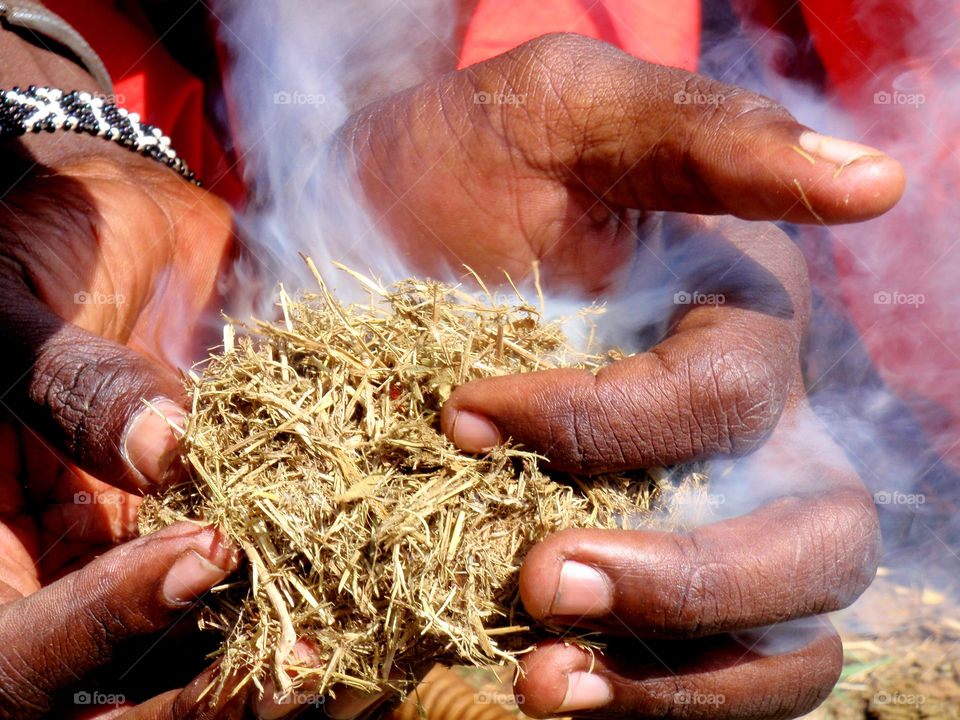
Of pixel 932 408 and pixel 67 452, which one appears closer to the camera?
pixel 67 452

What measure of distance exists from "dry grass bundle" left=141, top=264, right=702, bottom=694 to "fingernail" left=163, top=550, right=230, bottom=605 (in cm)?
10

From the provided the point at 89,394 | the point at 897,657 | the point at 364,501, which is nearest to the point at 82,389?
the point at 89,394

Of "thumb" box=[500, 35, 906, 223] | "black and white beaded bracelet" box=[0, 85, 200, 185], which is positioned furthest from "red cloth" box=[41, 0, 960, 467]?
"thumb" box=[500, 35, 906, 223]

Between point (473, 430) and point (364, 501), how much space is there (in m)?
0.36

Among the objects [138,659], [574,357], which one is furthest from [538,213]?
[138,659]

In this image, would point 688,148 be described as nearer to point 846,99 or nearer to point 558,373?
point 558,373

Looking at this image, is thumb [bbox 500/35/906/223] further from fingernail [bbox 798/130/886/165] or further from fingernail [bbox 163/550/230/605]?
fingernail [bbox 163/550/230/605]

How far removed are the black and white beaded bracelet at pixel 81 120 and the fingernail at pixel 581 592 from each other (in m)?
2.82

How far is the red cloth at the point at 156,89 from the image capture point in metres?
3.72

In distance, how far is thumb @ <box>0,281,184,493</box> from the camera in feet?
7.54

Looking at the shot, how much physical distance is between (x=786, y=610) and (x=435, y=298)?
1433 millimetres

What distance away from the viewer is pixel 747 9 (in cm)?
424

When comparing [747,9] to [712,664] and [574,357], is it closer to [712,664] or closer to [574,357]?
[574,357]

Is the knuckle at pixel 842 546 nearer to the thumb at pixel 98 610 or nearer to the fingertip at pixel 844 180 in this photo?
the fingertip at pixel 844 180
